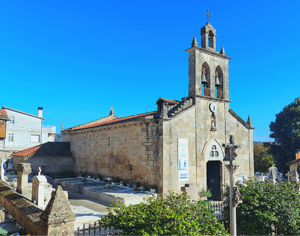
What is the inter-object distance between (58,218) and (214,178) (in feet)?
47.5

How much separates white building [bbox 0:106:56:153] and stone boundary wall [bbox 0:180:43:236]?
106ft

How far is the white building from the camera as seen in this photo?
40.3 meters

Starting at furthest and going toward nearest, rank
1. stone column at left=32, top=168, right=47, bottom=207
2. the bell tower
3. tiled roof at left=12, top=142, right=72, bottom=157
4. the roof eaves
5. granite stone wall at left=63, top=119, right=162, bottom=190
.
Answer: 1. tiled roof at left=12, top=142, right=72, bottom=157
2. the roof eaves
3. the bell tower
4. granite stone wall at left=63, top=119, right=162, bottom=190
5. stone column at left=32, top=168, right=47, bottom=207

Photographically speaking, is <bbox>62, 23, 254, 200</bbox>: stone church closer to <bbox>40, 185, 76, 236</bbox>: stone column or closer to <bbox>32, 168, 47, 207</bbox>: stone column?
<bbox>32, 168, 47, 207</bbox>: stone column

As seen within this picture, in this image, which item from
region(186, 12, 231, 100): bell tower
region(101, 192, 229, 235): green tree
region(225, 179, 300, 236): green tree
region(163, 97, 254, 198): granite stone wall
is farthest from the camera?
→ region(186, 12, 231, 100): bell tower

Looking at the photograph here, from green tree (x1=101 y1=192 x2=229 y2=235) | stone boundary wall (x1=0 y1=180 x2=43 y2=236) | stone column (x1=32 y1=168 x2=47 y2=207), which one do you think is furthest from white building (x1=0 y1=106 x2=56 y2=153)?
green tree (x1=101 y1=192 x2=229 y2=235)

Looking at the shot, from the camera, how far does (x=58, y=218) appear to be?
604 centimetres

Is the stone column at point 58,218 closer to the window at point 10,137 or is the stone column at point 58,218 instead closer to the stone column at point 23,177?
the stone column at point 23,177

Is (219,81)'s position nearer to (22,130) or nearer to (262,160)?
(262,160)

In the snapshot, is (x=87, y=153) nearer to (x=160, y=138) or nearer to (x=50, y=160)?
(x=50, y=160)

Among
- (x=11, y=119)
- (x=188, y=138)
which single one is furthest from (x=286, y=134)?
(x=11, y=119)

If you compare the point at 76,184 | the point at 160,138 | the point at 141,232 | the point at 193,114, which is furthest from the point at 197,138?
the point at 141,232

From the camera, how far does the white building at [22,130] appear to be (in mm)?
40281

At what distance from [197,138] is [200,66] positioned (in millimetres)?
5139
